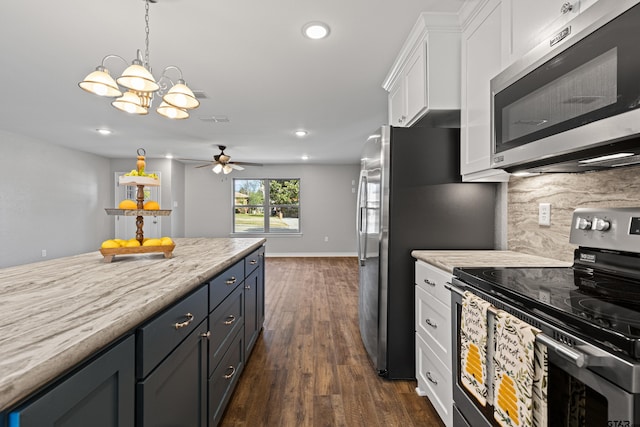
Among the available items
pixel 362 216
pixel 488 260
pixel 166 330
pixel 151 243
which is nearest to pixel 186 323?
pixel 166 330

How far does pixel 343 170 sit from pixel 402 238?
6.18m

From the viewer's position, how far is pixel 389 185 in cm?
208

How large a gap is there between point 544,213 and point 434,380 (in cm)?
113

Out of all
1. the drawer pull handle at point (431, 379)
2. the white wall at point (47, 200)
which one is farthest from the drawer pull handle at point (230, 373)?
the white wall at point (47, 200)

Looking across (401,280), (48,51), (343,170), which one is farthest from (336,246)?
(48,51)

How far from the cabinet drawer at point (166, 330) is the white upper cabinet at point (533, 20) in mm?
1715

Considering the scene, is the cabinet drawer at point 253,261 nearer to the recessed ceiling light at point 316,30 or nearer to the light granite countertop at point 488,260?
the light granite countertop at point 488,260

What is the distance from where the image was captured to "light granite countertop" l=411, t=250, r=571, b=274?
5.00ft

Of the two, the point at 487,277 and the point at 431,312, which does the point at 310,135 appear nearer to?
the point at 431,312

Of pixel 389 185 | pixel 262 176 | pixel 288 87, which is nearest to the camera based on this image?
pixel 389 185

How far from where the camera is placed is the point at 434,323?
173 centimetres

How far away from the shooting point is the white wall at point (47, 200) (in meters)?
5.07

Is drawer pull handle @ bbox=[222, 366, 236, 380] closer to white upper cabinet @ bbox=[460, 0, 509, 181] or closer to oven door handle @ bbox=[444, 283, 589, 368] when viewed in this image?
oven door handle @ bbox=[444, 283, 589, 368]

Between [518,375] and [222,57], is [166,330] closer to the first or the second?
[518,375]
